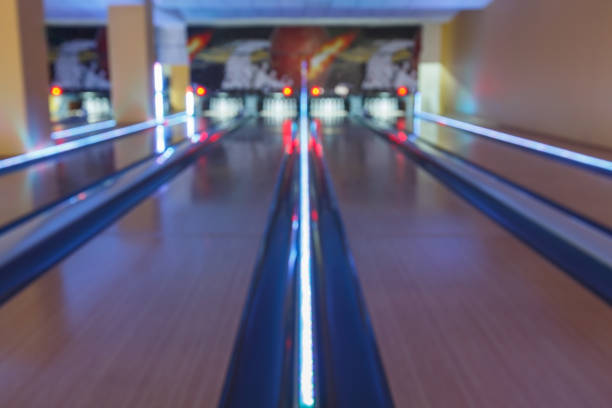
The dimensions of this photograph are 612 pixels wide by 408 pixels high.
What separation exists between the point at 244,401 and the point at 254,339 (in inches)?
12.1

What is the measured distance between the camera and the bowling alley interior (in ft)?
4.27

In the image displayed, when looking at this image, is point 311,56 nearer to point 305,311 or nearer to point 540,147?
point 540,147

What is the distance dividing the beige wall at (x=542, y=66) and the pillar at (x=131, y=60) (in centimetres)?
477

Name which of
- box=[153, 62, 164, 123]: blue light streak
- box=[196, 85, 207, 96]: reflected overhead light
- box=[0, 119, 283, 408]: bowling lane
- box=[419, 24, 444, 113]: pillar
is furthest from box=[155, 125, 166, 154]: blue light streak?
box=[419, 24, 444, 113]: pillar

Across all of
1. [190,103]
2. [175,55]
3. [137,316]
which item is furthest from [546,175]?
[175,55]

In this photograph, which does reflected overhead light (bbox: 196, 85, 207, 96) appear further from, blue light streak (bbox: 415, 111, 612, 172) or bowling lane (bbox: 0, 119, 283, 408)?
bowling lane (bbox: 0, 119, 283, 408)

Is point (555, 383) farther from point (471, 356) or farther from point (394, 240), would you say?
point (394, 240)

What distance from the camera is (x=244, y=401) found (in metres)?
1.20

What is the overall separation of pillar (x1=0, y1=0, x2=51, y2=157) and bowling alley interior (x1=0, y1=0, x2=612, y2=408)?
16 mm

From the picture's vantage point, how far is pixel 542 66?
6855 millimetres

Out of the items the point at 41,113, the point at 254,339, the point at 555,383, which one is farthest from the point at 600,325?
the point at 41,113

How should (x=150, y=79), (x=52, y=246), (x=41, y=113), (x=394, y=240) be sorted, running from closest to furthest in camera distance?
(x=52, y=246), (x=394, y=240), (x=41, y=113), (x=150, y=79)

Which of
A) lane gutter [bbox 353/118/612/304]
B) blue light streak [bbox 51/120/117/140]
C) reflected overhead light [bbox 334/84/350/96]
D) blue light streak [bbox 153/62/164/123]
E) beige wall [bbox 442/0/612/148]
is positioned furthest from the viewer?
reflected overhead light [bbox 334/84/350/96]

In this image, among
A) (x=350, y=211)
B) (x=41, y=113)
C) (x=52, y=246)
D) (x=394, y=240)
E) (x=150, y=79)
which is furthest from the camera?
(x=150, y=79)
